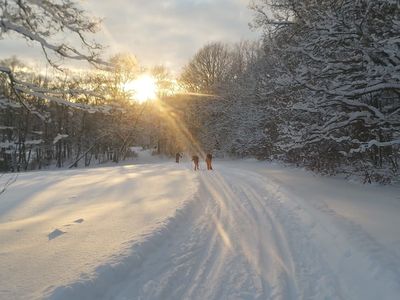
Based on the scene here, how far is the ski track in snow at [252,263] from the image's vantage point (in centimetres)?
543

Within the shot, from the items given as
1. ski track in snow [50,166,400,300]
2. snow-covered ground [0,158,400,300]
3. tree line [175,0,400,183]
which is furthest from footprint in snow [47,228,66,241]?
tree line [175,0,400,183]

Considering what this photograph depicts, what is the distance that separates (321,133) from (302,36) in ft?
12.7

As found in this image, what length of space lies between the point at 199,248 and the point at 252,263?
1.19 meters

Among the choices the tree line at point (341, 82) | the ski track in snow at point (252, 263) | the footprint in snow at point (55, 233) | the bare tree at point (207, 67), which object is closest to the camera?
the ski track in snow at point (252, 263)

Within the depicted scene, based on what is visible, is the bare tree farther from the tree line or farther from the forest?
the tree line

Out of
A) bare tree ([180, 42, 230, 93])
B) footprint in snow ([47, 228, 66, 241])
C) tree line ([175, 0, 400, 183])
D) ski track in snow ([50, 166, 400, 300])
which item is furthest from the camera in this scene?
bare tree ([180, 42, 230, 93])

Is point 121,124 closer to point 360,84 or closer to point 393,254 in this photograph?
point 360,84

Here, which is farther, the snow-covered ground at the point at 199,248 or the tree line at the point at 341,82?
the tree line at the point at 341,82

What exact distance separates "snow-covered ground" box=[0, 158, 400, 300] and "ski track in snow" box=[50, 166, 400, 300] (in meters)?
0.02

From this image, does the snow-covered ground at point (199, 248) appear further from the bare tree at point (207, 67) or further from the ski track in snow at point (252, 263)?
the bare tree at point (207, 67)

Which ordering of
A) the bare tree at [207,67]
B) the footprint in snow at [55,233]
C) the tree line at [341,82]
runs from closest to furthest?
1. the footprint in snow at [55,233]
2. the tree line at [341,82]
3. the bare tree at [207,67]

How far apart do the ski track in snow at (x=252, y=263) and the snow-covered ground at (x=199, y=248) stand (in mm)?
16

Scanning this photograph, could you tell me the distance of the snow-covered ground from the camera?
5.46 m

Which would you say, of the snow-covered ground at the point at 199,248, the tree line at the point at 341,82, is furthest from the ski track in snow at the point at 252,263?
the tree line at the point at 341,82
